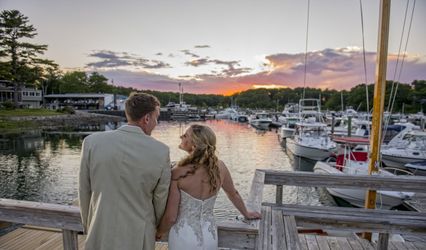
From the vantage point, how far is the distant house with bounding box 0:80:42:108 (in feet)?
199

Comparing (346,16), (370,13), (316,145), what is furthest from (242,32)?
(370,13)

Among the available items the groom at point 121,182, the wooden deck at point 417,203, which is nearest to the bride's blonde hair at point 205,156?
the groom at point 121,182

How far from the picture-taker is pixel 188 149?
6.26ft

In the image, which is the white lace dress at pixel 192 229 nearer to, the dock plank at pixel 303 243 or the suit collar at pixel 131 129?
the suit collar at pixel 131 129

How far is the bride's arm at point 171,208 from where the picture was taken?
1780 mm

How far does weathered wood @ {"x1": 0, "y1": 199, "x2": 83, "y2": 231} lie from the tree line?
7.20 metres

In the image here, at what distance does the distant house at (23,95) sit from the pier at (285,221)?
69095 millimetres

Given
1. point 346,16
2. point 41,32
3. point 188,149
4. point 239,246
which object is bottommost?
point 239,246

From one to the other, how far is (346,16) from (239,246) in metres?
11.3

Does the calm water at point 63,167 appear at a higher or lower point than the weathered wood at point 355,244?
lower

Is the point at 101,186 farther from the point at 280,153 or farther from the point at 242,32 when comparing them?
the point at 280,153

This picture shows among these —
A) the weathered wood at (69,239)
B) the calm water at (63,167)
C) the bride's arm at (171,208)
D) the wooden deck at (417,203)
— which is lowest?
the calm water at (63,167)

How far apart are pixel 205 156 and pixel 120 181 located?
1.77 feet

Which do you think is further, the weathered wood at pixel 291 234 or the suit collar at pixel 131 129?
the weathered wood at pixel 291 234
